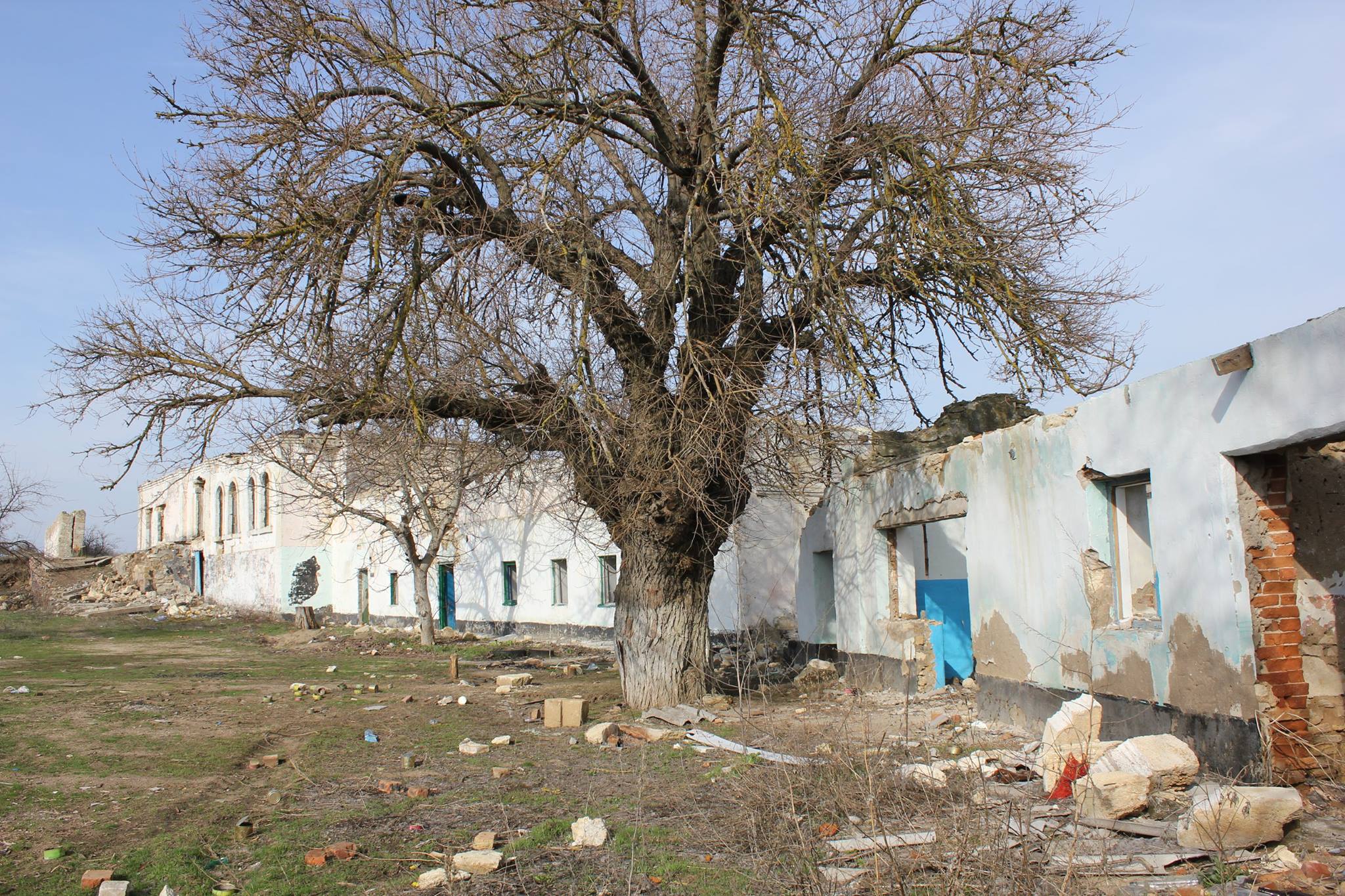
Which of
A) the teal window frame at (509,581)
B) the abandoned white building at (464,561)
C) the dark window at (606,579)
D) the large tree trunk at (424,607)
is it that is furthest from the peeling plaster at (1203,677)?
the teal window frame at (509,581)

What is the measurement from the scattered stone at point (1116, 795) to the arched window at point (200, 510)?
145 ft

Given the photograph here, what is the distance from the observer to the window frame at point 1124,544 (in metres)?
8.43

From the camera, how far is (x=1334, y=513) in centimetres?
718

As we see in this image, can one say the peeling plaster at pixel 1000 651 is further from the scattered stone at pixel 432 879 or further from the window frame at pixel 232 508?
the window frame at pixel 232 508

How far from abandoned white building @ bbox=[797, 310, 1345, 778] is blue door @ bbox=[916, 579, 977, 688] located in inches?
82.6

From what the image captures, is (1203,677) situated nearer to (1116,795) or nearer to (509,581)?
(1116,795)

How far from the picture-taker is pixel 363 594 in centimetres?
3284

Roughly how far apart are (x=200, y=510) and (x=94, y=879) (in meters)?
43.4

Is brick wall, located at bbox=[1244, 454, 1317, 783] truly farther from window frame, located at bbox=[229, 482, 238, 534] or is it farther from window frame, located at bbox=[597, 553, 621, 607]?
window frame, located at bbox=[229, 482, 238, 534]

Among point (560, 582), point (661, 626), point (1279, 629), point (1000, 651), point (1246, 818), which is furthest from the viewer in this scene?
point (560, 582)

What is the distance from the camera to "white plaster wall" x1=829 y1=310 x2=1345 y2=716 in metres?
6.58

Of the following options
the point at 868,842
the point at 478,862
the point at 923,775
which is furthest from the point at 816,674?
the point at 478,862

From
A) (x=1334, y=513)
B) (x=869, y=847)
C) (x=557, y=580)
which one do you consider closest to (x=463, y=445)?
(x=869, y=847)

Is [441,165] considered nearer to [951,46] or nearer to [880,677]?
[951,46]
